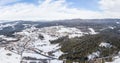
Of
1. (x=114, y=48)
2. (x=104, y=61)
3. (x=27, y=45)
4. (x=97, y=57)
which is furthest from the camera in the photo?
(x=27, y=45)

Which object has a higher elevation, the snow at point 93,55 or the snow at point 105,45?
the snow at point 105,45

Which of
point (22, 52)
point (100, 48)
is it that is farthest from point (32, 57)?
point (100, 48)

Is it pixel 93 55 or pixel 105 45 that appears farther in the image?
pixel 105 45

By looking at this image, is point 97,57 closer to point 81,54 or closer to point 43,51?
point 81,54

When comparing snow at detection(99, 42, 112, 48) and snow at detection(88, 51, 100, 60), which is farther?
snow at detection(99, 42, 112, 48)

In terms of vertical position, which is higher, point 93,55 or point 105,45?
point 105,45

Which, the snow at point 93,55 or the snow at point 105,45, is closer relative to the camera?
the snow at point 93,55

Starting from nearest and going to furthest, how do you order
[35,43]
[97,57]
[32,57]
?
1. [97,57]
2. [32,57]
3. [35,43]

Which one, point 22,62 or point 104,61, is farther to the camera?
point 22,62

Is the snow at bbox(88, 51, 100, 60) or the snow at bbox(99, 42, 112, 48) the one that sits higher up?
the snow at bbox(99, 42, 112, 48)
